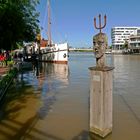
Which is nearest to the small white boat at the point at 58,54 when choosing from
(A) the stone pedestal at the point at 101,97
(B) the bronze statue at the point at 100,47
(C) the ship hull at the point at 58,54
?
(C) the ship hull at the point at 58,54

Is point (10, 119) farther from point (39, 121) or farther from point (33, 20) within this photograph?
point (33, 20)

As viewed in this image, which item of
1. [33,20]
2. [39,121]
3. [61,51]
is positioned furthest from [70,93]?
[61,51]

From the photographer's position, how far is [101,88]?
9.48m

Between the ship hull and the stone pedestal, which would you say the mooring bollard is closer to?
the stone pedestal

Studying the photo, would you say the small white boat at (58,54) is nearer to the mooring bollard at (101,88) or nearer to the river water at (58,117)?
the river water at (58,117)

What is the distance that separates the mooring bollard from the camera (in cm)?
948

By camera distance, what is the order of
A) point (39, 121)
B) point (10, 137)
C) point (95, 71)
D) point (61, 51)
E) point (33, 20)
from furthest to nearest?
1. point (61, 51)
2. point (33, 20)
3. point (39, 121)
4. point (10, 137)
5. point (95, 71)

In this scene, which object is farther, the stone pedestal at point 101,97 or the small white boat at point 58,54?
the small white boat at point 58,54

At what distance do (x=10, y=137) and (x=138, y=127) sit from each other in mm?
4491

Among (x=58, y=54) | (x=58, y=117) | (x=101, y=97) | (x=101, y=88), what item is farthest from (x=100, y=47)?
(x=58, y=54)

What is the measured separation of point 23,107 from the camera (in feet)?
50.0

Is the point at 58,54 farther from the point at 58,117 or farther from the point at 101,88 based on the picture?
the point at 101,88

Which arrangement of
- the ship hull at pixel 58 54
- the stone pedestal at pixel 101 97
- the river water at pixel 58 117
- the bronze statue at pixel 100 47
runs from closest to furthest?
the stone pedestal at pixel 101 97 < the bronze statue at pixel 100 47 < the river water at pixel 58 117 < the ship hull at pixel 58 54

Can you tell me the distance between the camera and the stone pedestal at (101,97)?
31.0 ft
